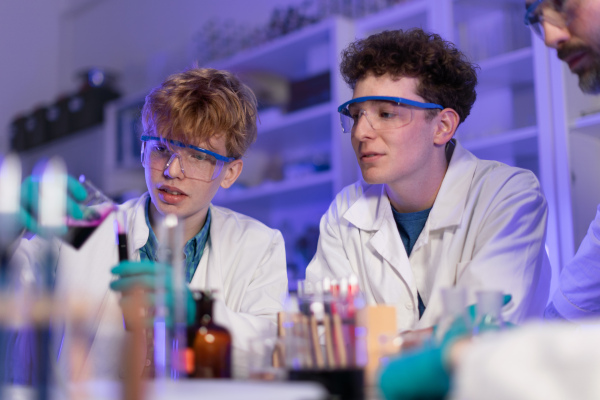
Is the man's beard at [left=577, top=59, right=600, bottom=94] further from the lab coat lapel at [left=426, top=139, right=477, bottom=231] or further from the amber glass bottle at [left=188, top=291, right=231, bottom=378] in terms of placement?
the amber glass bottle at [left=188, top=291, right=231, bottom=378]

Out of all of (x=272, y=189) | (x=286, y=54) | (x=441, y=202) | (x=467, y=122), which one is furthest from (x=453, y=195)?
(x=286, y=54)

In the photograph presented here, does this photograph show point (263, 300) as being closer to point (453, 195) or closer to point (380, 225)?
point (380, 225)

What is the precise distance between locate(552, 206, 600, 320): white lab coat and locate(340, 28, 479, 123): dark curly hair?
1.74ft

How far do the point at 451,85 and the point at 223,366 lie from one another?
1.31 metres

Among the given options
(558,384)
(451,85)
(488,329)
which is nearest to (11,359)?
(488,329)

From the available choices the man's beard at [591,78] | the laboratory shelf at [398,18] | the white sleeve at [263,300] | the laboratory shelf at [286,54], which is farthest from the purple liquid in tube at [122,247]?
the laboratory shelf at [286,54]

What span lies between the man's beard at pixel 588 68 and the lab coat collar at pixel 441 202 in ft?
1.42

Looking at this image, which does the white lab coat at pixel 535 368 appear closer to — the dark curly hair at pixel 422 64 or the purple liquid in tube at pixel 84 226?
the purple liquid in tube at pixel 84 226

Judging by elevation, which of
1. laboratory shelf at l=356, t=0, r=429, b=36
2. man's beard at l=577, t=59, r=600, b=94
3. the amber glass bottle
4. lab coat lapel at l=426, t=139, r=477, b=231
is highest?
laboratory shelf at l=356, t=0, r=429, b=36

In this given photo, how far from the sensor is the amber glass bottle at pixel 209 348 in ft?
2.95

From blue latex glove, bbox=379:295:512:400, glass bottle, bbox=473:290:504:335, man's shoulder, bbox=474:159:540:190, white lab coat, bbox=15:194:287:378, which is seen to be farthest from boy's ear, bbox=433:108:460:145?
blue latex glove, bbox=379:295:512:400

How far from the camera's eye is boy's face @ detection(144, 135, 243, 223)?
1.82 meters

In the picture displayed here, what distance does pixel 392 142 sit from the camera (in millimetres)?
1841

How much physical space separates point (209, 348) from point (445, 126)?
1260mm
